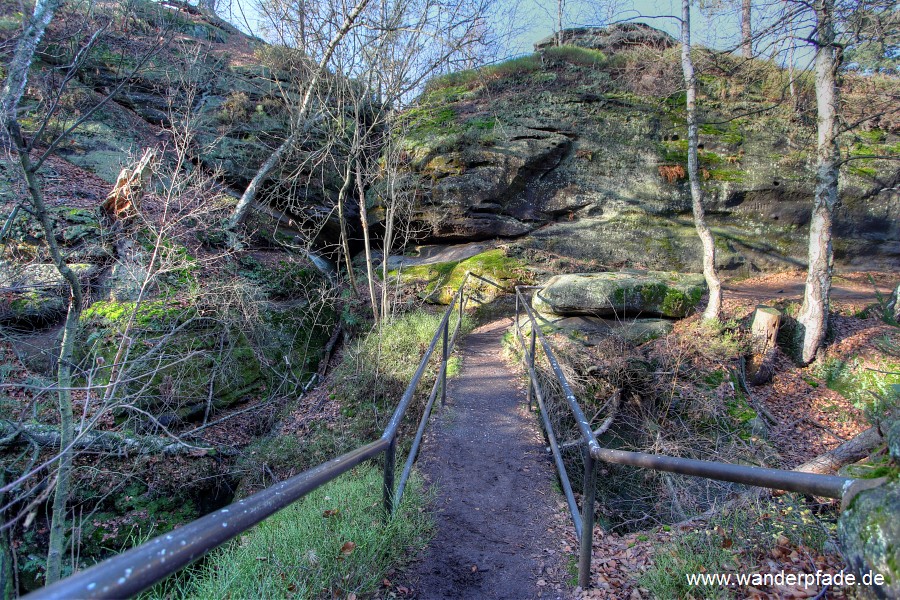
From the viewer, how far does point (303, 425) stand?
7.81 meters

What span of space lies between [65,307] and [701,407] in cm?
1122

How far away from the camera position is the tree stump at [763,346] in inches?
311

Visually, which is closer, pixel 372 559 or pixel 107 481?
pixel 372 559

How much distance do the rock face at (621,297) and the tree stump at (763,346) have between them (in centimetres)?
117

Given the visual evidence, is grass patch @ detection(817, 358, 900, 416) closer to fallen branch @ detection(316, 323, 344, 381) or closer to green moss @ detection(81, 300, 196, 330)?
fallen branch @ detection(316, 323, 344, 381)

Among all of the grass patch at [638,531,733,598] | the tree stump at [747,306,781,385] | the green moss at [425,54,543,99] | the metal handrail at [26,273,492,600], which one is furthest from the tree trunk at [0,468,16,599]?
the green moss at [425,54,543,99]

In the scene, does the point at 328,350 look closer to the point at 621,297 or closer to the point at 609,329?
the point at 609,329

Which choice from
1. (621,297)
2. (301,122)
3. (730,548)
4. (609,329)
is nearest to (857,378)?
(621,297)

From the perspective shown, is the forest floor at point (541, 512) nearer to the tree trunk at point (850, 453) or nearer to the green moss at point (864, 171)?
the tree trunk at point (850, 453)

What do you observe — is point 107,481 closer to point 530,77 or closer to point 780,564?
point 780,564

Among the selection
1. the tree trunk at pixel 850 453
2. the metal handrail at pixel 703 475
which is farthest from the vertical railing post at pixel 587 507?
the tree trunk at pixel 850 453

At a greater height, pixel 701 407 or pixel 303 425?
pixel 701 407

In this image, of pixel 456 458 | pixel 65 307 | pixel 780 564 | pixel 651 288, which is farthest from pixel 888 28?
pixel 65 307

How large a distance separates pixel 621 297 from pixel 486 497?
5908 millimetres
